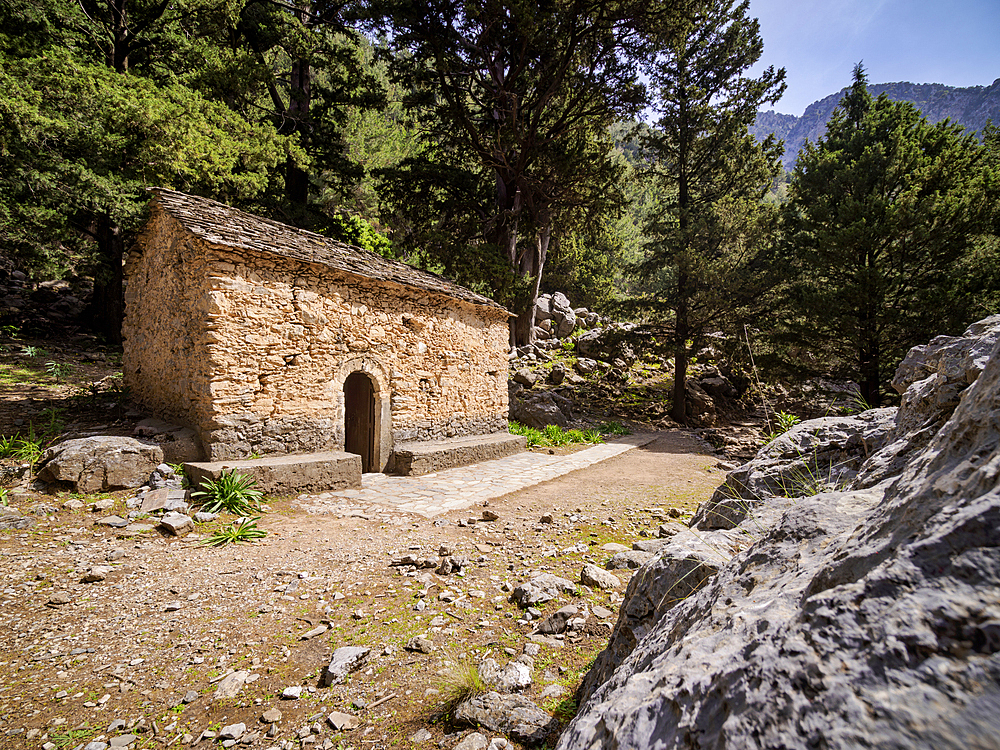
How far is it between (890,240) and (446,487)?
1397 cm

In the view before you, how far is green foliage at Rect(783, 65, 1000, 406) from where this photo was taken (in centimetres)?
1103

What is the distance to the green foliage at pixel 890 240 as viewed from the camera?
1103 cm

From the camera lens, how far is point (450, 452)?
895cm

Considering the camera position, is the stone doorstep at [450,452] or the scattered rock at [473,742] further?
the stone doorstep at [450,452]

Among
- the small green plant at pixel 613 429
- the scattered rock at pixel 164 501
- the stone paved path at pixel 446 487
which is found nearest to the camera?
the scattered rock at pixel 164 501

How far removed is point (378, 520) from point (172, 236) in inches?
241

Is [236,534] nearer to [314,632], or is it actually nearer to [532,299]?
[314,632]

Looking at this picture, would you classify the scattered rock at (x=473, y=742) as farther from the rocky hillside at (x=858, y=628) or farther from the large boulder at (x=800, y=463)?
the large boulder at (x=800, y=463)

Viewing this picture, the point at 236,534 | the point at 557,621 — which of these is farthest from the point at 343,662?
the point at 236,534

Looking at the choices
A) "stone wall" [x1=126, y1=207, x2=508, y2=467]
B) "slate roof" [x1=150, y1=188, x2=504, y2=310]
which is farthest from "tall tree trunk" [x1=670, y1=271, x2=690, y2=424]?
"slate roof" [x1=150, y1=188, x2=504, y2=310]

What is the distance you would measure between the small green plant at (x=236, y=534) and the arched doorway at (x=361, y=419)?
348cm

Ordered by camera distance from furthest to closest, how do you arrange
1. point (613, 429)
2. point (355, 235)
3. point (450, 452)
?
point (355, 235)
point (613, 429)
point (450, 452)

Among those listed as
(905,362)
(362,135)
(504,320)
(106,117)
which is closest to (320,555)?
(905,362)

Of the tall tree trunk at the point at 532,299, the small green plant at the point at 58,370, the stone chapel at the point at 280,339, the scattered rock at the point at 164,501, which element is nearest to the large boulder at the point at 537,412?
the stone chapel at the point at 280,339
